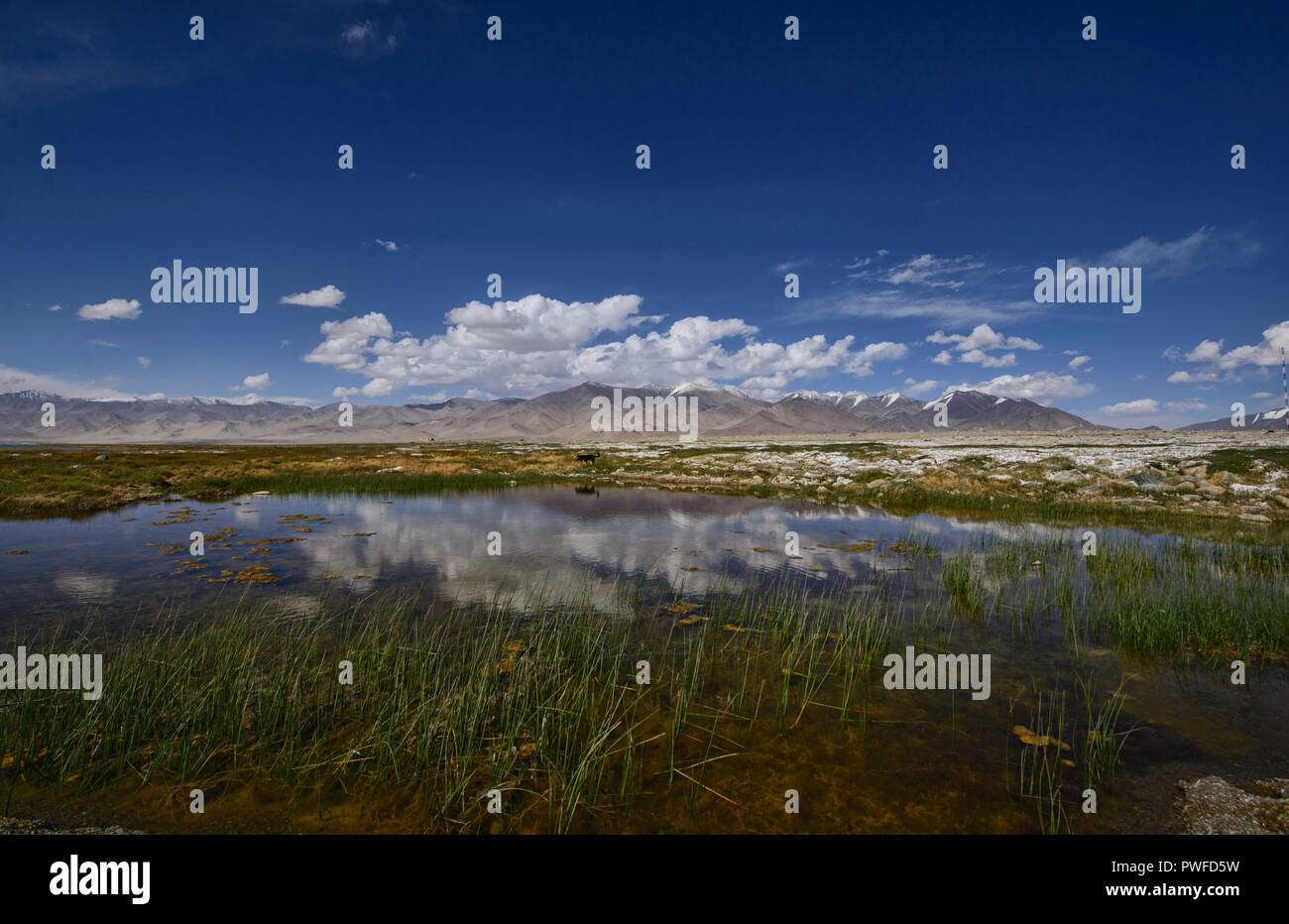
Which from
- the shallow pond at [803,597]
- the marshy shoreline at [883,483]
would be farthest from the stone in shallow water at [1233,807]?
the marshy shoreline at [883,483]

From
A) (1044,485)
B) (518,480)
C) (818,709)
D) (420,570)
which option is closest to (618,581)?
(420,570)

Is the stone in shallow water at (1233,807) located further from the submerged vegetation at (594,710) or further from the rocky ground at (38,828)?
the rocky ground at (38,828)

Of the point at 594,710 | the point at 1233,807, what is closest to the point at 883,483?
the point at 1233,807

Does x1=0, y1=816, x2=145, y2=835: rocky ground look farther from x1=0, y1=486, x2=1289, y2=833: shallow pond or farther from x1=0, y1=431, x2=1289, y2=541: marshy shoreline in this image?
x1=0, y1=431, x2=1289, y2=541: marshy shoreline

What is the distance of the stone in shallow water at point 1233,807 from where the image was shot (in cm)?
550

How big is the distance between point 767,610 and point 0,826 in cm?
1162

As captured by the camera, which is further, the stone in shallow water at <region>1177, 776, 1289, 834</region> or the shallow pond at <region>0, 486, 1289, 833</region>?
the shallow pond at <region>0, 486, 1289, 833</region>

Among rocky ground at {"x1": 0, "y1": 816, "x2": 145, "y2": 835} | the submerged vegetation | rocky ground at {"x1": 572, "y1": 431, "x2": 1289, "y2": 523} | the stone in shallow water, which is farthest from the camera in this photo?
rocky ground at {"x1": 572, "y1": 431, "x2": 1289, "y2": 523}

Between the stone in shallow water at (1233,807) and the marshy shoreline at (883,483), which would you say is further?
the marshy shoreline at (883,483)

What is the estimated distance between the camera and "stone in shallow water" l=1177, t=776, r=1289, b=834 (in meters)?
5.50

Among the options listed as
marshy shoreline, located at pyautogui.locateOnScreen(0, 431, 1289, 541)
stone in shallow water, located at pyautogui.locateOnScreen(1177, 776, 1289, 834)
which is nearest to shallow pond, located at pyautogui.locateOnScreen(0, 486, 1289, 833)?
stone in shallow water, located at pyautogui.locateOnScreen(1177, 776, 1289, 834)

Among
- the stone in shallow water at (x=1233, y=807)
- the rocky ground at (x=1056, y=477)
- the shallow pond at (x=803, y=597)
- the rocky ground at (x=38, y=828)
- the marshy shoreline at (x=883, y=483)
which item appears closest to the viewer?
the rocky ground at (x=38, y=828)

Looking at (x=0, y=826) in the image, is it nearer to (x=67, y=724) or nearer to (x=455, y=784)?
(x=67, y=724)
